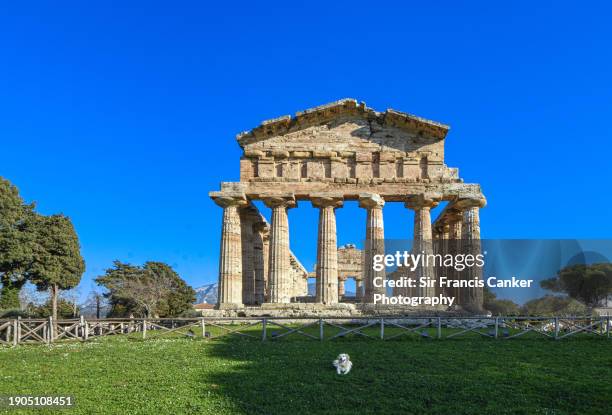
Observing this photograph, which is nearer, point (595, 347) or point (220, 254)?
point (595, 347)

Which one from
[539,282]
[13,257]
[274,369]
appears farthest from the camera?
[13,257]

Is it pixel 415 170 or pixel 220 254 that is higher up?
pixel 415 170

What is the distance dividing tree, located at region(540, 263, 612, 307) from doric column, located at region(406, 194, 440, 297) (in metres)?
13.0

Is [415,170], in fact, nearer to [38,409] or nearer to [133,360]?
[133,360]

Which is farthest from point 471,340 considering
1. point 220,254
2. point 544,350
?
point 220,254

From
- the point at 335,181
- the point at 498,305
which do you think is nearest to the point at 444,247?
the point at 498,305

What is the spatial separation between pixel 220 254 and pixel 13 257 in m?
15.0

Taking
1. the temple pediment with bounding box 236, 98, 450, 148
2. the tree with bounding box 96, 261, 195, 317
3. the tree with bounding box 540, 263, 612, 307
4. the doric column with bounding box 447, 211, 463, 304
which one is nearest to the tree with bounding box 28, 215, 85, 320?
the tree with bounding box 96, 261, 195, 317

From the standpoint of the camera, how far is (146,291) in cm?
4944

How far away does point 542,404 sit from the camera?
8.91 meters

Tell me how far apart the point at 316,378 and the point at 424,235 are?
20920 millimetres

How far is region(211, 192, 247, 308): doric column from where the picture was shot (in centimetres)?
3006

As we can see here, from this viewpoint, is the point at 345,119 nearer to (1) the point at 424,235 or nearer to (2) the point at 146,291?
(1) the point at 424,235

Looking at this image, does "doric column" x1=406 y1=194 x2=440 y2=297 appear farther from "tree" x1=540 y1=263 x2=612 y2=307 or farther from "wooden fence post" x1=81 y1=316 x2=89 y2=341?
"wooden fence post" x1=81 y1=316 x2=89 y2=341
